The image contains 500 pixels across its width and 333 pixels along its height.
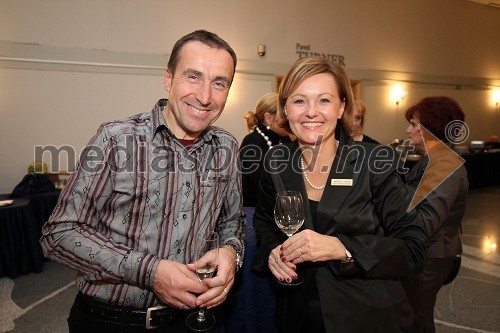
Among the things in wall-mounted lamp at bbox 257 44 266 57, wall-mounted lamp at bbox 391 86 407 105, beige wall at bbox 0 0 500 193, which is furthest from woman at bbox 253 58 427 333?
wall-mounted lamp at bbox 391 86 407 105

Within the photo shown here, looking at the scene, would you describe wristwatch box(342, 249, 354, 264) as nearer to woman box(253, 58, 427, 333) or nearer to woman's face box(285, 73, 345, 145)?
woman box(253, 58, 427, 333)

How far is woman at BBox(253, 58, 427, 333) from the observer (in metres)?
1.32

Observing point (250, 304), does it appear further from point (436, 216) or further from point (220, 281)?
point (436, 216)

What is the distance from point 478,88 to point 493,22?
2.43m

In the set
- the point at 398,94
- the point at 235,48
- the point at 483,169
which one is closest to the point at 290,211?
the point at 235,48

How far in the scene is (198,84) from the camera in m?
1.38

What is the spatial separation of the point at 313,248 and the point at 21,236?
4417 mm

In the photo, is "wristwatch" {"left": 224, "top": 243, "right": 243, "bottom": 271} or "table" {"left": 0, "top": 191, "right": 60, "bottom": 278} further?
"table" {"left": 0, "top": 191, "right": 60, "bottom": 278}

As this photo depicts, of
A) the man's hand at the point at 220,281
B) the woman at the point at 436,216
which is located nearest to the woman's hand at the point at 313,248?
the man's hand at the point at 220,281

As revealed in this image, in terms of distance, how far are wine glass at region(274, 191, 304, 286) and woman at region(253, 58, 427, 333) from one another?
82 mm

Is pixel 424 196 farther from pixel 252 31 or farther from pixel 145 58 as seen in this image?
pixel 252 31

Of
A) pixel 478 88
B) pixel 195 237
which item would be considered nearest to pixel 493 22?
pixel 478 88

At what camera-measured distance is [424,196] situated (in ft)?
6.63

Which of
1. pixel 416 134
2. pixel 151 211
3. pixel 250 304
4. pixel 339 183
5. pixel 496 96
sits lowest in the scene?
pixel 250 304
